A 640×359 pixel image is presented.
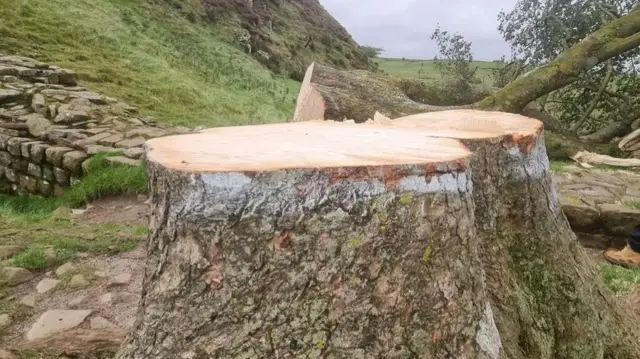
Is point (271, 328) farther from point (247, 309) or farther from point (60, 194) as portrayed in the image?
point (60, 194)

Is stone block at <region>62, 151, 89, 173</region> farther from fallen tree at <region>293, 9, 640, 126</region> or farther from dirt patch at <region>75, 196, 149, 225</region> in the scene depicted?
fallen tree at <region>293, 9, 640, 126</region>

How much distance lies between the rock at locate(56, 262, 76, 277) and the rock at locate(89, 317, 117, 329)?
2.42 ft

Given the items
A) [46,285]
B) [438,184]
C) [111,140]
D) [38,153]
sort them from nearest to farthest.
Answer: [438,184]
[46,285]
[38,153]
[111,140]

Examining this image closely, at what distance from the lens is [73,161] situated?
21.0ft

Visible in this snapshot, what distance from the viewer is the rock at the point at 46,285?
3514 mm

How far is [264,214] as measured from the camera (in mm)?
1612

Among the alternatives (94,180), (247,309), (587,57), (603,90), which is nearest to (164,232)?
(247,309)

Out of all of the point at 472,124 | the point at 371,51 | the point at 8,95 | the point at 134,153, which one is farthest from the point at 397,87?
the point at 371,51

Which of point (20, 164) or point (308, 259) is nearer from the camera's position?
point (308, 259)

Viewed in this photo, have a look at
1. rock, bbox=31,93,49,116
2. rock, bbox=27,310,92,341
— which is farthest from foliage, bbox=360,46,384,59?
rock, bbox=27,310,92,341

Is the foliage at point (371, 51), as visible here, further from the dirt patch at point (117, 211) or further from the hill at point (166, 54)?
the dirt patch at point (117, 211)

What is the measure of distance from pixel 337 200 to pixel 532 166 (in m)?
1.22

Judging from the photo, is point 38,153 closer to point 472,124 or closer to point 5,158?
point 5,158

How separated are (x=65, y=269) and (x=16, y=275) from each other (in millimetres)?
291
